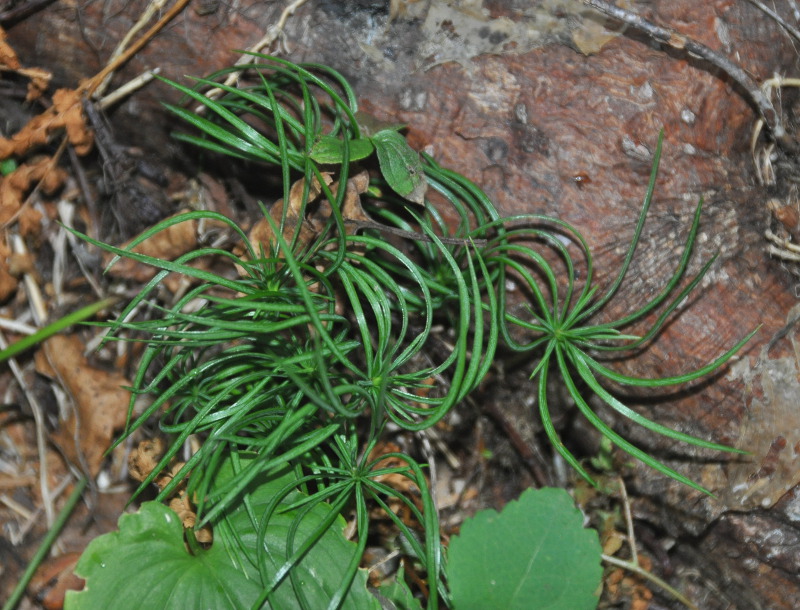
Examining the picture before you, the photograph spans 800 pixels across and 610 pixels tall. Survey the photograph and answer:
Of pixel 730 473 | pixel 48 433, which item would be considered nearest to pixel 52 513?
pixel 48 433

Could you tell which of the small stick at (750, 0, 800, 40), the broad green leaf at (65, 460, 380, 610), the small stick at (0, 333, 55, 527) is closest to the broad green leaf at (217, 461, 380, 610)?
the broad green leaf at (65, 460, 380, 610)

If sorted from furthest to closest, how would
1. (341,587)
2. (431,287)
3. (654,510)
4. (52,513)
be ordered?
(52,513)
(654,510)
(431,287)
(341,587)

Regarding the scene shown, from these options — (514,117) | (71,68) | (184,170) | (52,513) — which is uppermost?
(514,117)

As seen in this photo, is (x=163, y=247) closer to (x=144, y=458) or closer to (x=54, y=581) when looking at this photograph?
(x=144, y=458)

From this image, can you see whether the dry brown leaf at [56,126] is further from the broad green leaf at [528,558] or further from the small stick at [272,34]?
the broad green leaf at [528,558]

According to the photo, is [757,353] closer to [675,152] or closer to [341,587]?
[675,152]

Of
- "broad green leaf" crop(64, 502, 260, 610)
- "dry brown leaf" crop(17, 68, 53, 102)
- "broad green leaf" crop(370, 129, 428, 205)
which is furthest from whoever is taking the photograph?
"dry brown leaf" crop(17, 68, 53, 102)

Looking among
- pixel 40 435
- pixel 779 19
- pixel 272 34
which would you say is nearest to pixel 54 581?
pixel 40 435

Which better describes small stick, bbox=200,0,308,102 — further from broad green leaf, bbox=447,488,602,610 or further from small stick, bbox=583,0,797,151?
broad green leaf, bbox=447,488,602,610
